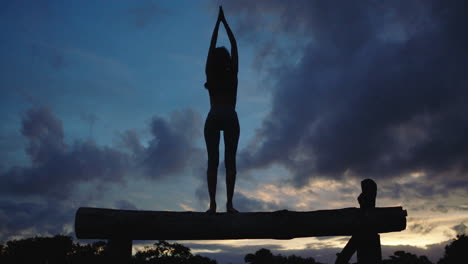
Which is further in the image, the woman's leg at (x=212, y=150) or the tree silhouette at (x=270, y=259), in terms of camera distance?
the tree silhouette at (x=270, y=259)

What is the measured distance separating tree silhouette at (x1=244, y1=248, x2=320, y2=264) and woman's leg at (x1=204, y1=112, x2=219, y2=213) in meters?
23.2

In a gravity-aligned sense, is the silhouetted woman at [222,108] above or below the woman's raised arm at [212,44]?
below

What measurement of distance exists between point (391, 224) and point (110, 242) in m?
4.03

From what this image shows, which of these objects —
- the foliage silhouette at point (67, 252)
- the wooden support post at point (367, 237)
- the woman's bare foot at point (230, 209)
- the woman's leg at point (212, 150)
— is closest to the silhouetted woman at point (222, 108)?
the woman's leg at point (212, 150)

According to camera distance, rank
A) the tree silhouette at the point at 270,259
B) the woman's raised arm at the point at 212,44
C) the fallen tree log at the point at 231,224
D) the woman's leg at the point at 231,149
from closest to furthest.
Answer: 1. the fallen tree log at the point at 231,224
2. the woman's leg at the point at 231,149
3. the woman's raised arm at the point at 212,44
4. the tree silhouette at the point at 270,259

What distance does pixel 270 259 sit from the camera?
2798 centimetres

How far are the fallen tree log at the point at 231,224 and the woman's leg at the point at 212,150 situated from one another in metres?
0.67

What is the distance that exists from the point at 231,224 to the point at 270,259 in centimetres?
2498

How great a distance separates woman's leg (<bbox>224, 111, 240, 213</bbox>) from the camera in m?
5.44

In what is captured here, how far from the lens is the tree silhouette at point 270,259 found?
27062 millimetres

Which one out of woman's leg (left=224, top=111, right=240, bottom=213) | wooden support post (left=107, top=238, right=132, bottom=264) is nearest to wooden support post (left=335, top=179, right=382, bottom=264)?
woman's leg (left=224, top=111, right=240, bottom=213)

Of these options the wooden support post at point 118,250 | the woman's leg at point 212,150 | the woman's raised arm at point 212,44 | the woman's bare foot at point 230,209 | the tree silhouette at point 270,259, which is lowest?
the tree silhouette at point 270,259

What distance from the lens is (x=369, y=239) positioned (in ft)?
16.6

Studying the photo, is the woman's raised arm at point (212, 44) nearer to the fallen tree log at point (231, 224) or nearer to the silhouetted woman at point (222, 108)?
the silhouetted woman at point (222, 108)
